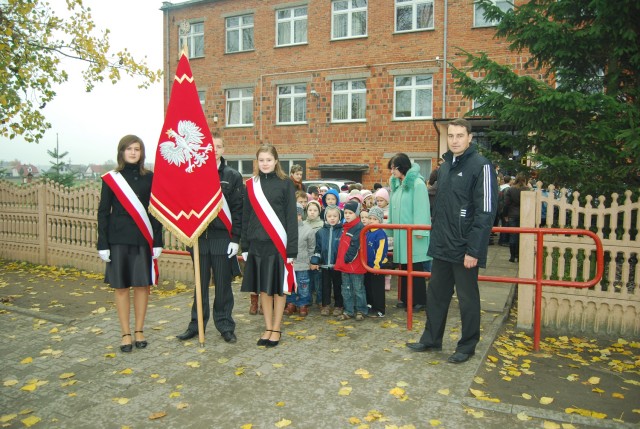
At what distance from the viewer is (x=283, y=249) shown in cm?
533

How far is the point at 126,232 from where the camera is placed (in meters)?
5.20

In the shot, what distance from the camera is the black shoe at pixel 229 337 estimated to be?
215 inches

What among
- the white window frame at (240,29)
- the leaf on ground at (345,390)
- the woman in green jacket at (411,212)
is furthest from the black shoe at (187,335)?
the white window frame at (240,29)

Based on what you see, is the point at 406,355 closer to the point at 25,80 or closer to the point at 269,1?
the point at 25,80

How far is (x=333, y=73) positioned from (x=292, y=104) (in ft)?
7.64

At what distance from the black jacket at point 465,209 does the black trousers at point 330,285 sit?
188 centimetres

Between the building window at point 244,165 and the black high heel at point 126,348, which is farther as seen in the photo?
the building window at point 244,165

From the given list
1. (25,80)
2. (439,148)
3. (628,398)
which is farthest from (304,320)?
(439,148)

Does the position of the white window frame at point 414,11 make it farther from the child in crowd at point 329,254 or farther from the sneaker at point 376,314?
the sneaker at point 376,314

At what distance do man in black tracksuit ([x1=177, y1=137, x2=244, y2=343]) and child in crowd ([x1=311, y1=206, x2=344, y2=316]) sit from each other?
128 centimetres

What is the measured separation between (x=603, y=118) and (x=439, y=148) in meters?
12.2

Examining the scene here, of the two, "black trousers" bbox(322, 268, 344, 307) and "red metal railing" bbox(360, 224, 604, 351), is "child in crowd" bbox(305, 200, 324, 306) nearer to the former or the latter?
"black trousers" bbox(322, 268, 344, 307)

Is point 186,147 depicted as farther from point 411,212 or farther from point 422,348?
point 422,348

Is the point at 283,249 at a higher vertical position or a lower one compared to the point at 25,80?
lower
